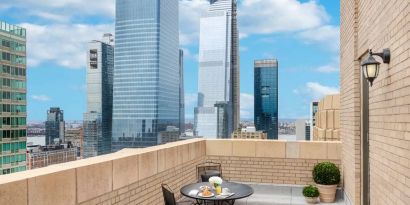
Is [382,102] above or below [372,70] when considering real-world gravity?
below

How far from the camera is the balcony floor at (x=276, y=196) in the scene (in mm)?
7734

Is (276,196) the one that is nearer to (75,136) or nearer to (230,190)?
(230,190)

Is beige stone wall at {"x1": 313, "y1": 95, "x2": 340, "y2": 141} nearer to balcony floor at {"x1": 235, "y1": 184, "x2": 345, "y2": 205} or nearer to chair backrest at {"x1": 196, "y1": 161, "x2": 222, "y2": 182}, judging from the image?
balcony floor at {"x1": 235, "y1": 184, "x2": 345, "y2": 205}

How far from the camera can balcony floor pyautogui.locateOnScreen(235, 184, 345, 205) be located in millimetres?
7734

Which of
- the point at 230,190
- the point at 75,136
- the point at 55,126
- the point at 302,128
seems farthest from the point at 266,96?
the point at 230,190

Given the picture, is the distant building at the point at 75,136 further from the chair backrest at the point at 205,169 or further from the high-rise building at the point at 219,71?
the chair backrest at the point at 205,169

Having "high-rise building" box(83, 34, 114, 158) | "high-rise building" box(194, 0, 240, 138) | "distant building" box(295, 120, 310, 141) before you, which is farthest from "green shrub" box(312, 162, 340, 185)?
"high-rise building" box(83, 34, 114, 158)

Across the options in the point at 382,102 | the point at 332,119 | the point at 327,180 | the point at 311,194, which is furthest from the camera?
the point at 332,119

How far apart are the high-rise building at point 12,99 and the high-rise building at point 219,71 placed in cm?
10782

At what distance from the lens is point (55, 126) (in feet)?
585

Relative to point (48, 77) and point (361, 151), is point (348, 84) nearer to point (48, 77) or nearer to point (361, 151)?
point (361, 151)

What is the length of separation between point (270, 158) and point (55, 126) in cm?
18249

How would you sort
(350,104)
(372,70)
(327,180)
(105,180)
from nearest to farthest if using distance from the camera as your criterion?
(372,70)
(105,180)
(350,104)
(327,180)

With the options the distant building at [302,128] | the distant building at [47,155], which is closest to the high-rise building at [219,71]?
the distant building at [302,128]
